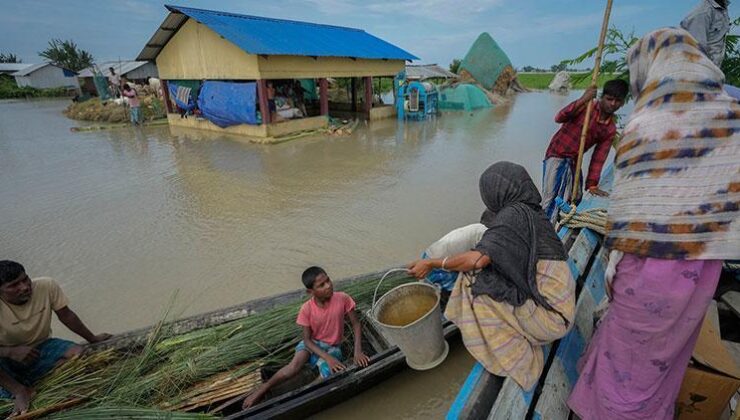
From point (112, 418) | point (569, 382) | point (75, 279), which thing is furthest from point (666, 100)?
point (75, 279)

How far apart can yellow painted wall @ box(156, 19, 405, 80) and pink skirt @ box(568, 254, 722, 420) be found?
1216 centimetres

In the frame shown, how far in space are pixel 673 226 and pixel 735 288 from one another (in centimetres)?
212

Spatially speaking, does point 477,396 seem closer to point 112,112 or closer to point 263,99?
point 263,99

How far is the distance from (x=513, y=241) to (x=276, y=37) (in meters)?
13.9

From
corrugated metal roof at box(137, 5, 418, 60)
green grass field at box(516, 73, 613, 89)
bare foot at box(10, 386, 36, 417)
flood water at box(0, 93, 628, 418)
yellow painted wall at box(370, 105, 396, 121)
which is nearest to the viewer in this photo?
bare foot at box(10, 386, 36, 417)

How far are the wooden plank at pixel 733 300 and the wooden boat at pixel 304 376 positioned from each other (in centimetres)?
177

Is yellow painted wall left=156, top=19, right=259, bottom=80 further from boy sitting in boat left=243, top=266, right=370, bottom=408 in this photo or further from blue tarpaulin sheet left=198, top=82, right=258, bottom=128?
boy sitting in boat left=243, top=266, right=370, bottom=408

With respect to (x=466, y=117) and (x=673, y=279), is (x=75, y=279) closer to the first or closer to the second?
(x=673, y=279)

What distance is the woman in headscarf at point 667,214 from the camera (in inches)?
47.8

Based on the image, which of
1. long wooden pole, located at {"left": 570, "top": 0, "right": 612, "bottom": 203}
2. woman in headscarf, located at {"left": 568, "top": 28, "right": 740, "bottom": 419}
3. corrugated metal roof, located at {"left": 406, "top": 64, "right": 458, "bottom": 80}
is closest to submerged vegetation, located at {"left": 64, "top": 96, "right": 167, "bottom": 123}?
corrugated metal roof, located at {"left": 406, "top": 64, "right": 458, "bottom": 80}

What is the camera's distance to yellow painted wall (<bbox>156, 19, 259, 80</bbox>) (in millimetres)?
12016

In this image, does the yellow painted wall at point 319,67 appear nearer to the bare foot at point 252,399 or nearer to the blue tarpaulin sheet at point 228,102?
the blue tarpaulin sheet at point 228,102

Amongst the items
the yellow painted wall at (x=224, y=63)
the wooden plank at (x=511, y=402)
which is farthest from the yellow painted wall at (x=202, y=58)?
the wooden plank at (x=511, y=402)

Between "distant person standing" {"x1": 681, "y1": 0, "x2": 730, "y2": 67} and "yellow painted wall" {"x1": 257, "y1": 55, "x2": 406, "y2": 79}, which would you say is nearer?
"distant person standing" {"x1": 681, "y1": 0, "x2": 730, "y2": 67}
